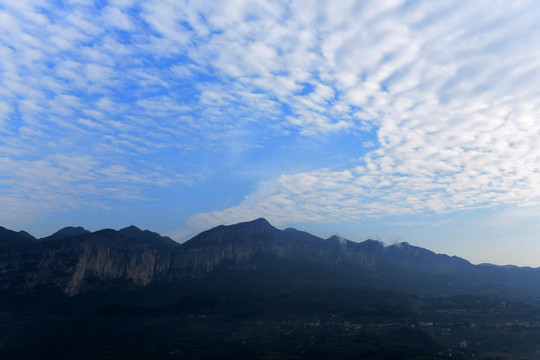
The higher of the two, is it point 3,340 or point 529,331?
point 529,331

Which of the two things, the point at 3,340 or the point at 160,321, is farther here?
the point at 160,321

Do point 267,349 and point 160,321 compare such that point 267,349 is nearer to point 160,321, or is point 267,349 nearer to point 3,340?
point 160,321

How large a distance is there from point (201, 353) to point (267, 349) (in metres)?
23.3

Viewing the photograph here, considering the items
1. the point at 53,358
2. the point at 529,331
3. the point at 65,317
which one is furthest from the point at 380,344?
the point at 65,317

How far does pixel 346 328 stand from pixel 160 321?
85.1 meters

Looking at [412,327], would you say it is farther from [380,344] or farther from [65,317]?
[65,317]

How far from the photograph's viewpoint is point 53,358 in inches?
5069

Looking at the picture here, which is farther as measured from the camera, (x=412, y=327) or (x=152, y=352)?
(x=412, y=327)

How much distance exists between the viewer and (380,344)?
145500mm

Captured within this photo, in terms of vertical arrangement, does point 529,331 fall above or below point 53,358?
above

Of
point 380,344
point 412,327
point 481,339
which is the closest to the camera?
point 380,344

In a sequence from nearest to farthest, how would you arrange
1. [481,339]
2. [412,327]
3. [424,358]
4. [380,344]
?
[424,358] < [380,344] < [481,339] < [412,327]

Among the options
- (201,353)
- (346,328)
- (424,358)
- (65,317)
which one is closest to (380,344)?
(424,358)

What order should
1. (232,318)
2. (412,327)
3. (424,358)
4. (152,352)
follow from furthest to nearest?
(232,318), (412,327), (152,352), (424,358)
